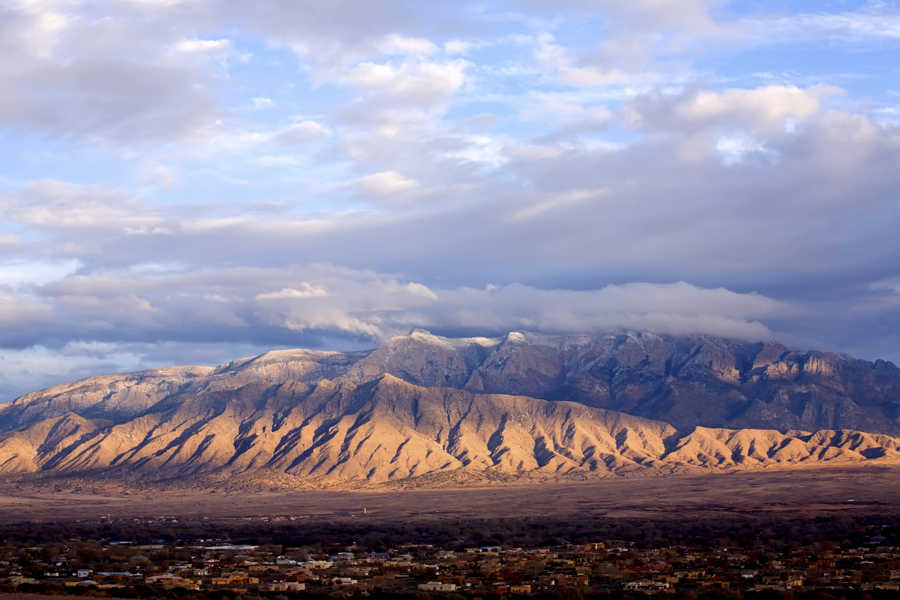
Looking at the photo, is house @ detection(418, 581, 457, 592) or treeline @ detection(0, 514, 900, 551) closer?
house @ detection(418, 581, 457, 592)

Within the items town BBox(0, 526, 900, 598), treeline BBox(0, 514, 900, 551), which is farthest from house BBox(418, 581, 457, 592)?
treeline BBox(0, 514, 900, 551)

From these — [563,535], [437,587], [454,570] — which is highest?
[437,587]

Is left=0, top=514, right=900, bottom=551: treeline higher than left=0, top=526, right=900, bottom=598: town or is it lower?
lower

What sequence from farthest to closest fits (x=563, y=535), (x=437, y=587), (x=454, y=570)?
1. (x=563, y=535)
2. (x=454, y=570)
3. (x=437, y=587)

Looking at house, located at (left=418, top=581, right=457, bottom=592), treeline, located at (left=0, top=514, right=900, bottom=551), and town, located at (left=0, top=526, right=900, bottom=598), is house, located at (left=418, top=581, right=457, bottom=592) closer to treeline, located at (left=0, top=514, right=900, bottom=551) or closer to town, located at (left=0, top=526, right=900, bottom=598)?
town, located at (left=0, top=526, right=900, bottom=598)

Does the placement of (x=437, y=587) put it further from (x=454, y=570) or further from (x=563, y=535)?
(x=563, y=535)

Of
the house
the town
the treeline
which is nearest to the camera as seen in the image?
the town

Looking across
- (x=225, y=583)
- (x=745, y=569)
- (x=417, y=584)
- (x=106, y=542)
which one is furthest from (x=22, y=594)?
(x=106, y=542)

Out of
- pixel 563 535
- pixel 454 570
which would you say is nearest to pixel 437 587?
pixel 454 570
